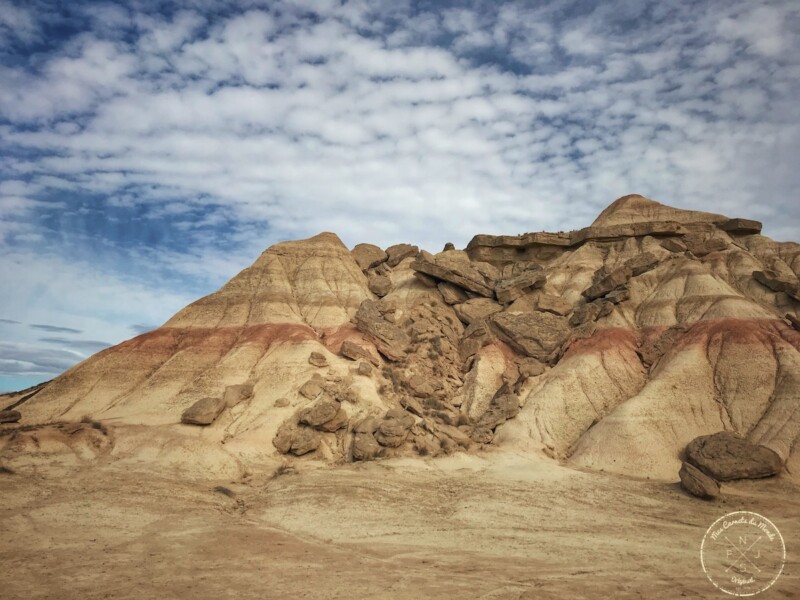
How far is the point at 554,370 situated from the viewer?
36.5m

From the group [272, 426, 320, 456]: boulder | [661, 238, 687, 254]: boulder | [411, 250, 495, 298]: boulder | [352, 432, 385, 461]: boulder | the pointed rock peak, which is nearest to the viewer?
[352, 432, 385, 461]: boulder

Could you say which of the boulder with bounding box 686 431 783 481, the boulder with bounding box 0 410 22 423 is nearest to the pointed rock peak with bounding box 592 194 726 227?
the boulder with bounding box 686 431 783 481

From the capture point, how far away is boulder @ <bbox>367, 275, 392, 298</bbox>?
51.3 m

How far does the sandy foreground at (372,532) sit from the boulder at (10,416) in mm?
10701

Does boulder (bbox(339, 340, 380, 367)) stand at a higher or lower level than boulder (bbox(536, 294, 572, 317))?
lower

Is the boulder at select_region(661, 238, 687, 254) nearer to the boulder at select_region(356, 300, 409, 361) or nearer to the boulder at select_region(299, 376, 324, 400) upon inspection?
the boulder at select_region(356, 300, 409, 361)

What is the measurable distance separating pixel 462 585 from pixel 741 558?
9.02 metres

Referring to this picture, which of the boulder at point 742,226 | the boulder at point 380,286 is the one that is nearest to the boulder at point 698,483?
the boulder at point 380,286

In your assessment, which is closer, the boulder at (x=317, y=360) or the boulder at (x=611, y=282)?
the boulder at (x=317, y=360)

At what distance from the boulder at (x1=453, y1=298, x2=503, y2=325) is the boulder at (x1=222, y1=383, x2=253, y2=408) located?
61.3 feet

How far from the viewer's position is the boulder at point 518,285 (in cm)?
4338

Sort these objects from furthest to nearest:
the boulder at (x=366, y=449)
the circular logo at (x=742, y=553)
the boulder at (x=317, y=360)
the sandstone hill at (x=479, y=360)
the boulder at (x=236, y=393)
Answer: the boulder at (x=317, y=360) < the boulder at (x=236, y=393) < the sandstone hill at (x=479, y=360) < the boulder at (x=366, y=449) < the circular logo at (x=742, y=553)

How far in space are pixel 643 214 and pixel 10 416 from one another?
58.0 metres

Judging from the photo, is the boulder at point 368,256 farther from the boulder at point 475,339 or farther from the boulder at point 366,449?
the boulder at point 366,449
